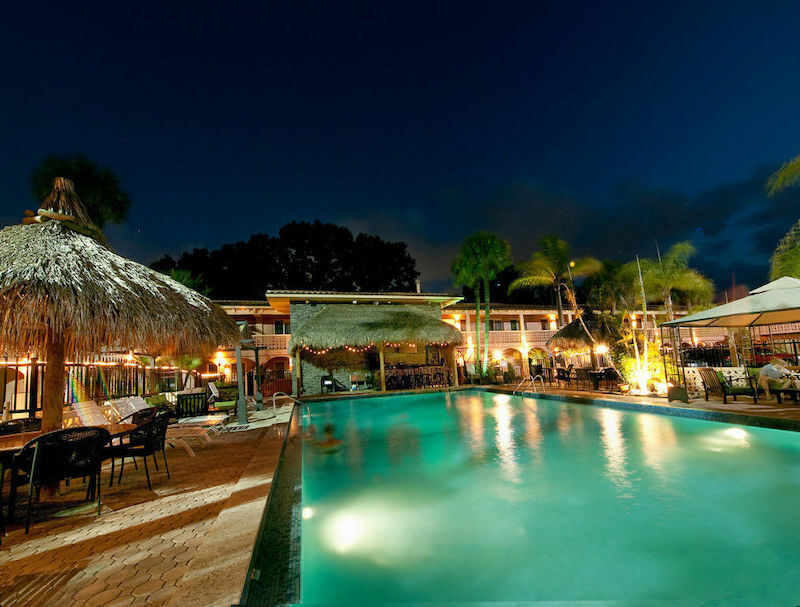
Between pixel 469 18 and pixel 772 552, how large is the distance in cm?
2991

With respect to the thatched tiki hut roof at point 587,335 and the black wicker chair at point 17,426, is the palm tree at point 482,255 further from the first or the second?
the black wicker chair at point 17,426

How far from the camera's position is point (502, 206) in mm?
31875

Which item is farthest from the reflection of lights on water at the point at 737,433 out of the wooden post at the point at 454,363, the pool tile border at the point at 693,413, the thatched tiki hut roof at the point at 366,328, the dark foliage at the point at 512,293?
the dark foliage at the point at 512,293

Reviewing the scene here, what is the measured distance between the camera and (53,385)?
4.52 m

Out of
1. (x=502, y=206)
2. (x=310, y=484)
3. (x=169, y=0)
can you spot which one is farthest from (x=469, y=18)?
(x=310, y=484)

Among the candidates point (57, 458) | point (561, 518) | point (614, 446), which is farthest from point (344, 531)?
point (614, 446)

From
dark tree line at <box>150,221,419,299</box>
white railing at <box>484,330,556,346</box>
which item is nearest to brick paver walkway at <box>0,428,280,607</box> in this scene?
white railing at <box>484,330,556,346</box>

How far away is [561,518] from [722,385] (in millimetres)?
6997

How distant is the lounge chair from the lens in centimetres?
891

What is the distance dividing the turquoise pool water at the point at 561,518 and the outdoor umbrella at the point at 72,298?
3.03m

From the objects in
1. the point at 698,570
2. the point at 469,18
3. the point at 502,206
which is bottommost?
the point at 698,570

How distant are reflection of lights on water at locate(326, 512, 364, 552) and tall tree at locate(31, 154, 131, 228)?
1513cm

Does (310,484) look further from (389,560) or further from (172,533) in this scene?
(172,533)

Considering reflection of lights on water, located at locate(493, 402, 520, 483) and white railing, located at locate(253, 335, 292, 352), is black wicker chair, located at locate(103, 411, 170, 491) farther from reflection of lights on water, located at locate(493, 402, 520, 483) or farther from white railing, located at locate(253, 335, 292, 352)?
white railing, located at locate(253, 335, 292, 352)
